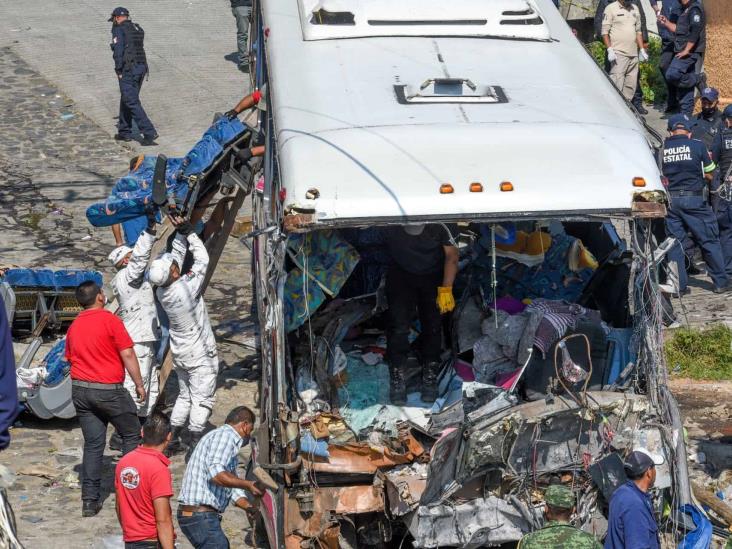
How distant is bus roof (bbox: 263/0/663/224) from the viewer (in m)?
6.81

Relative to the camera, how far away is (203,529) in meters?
7.05

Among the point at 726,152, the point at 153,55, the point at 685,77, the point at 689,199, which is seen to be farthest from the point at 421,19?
the point at 153,55

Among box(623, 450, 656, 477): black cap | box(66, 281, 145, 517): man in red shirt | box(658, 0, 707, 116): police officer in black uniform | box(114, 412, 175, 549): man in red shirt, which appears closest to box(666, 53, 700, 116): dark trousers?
box(658, 0, 707, 116): police officer in black uniform

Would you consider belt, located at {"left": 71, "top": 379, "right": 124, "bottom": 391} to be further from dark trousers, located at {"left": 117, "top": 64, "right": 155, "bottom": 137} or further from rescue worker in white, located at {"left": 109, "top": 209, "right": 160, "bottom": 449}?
dark trousers, located at {"left": 117, "top": 64, "right": 155, "bottom": 137}

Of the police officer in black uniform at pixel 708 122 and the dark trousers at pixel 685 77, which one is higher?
the dark trousers at pixel 685 77

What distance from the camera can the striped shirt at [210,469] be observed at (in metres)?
7.04

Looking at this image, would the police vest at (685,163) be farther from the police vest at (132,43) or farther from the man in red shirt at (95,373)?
the police vest at (132,43)

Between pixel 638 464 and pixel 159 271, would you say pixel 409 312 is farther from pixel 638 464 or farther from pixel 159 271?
pixel 638 464

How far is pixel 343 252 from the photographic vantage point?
26.7 ft

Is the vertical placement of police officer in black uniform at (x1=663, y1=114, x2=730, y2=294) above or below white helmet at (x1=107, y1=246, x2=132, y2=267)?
above

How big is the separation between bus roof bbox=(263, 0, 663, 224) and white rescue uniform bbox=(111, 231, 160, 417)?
183 cm

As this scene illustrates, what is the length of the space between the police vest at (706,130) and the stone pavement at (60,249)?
4771 millimetres

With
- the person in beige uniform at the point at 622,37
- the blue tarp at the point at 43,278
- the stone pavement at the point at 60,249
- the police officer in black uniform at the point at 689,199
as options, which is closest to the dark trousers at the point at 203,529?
the stone pavement at the point at 60,249

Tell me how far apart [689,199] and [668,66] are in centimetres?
471
